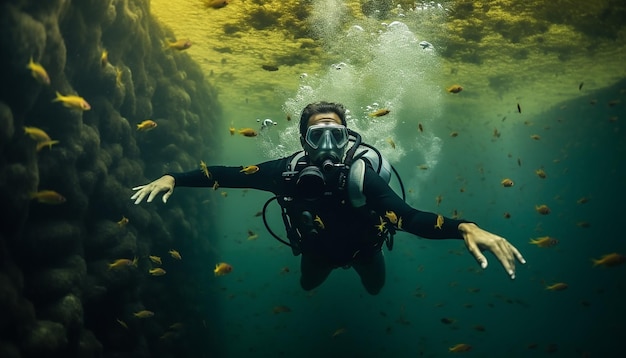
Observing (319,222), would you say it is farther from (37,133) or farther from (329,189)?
(37,133)

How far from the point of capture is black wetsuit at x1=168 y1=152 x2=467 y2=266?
17.4 ft

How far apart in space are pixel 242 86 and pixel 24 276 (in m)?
20.2

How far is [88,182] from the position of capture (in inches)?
335

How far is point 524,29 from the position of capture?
53.2ft

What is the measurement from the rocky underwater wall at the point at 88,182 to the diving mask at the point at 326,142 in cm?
342

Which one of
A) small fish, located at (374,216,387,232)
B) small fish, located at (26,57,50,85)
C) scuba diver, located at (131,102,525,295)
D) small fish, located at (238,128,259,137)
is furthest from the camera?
small fish, located at (238,128,259,137)

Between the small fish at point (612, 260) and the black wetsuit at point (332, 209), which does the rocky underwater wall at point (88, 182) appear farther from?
the small fish at point (612, 260)

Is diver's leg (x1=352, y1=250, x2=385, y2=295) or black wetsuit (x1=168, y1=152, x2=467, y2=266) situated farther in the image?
diver's leg (x1=352, y1=250, x2=385, y2=295)

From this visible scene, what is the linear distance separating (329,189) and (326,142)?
71 centimetres

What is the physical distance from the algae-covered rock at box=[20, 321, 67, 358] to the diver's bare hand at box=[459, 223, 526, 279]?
22.5ft

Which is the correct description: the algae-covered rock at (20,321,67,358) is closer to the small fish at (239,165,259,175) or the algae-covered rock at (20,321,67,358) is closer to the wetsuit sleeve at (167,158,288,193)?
the wetsuit sleeve at (167,158,288,193)

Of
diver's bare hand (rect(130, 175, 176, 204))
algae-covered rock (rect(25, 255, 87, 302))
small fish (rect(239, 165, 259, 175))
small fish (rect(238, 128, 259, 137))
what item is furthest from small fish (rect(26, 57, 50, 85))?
algae-covered rock (rect(25, 255, 87, 302))

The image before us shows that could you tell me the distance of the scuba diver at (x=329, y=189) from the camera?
207 inches

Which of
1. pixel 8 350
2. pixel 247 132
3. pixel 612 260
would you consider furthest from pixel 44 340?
pixel 612 260
